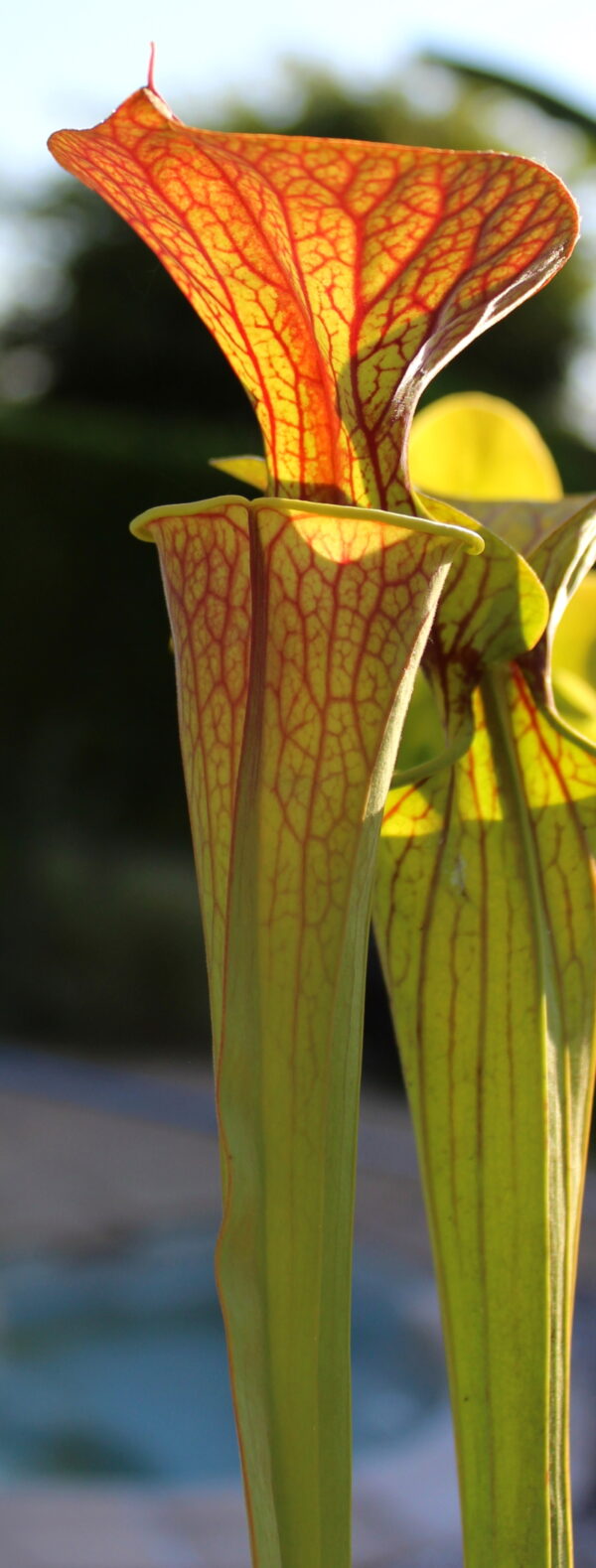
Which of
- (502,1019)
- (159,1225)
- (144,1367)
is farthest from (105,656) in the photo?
(502,1019)

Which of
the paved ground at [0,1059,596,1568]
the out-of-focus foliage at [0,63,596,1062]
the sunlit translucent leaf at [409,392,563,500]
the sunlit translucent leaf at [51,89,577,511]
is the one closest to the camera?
the sunlit translucent leaf at [51,89,577,511]

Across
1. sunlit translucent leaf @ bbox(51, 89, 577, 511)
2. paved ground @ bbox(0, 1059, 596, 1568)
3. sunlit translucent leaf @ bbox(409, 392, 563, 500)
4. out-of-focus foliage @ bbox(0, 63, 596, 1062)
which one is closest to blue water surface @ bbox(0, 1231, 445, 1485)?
paved ground @ bbox(0, 1059, 596, 1568)

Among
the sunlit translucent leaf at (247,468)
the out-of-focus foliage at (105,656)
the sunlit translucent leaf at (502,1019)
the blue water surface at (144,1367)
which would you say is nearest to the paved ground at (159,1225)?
the blue water surface at (144,1367)

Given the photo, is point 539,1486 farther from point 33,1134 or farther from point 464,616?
point 33,1134

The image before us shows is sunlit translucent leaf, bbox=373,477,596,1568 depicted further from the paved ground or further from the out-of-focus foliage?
the out-of-focus foliage

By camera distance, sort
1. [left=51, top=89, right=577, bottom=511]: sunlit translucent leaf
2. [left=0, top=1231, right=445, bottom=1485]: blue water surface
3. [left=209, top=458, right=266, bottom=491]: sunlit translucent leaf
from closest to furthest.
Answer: [left=51, top=89, right=577, bottom=511]: sunlit translucent leaf, [left=209, top=458, right=266, bottom=491]: sunlit translucent leaf, [left=0, top=1231, right=445, bottom=1485]: blue water surface

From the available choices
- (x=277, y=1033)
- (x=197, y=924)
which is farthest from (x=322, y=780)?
(x=197, y=924)
